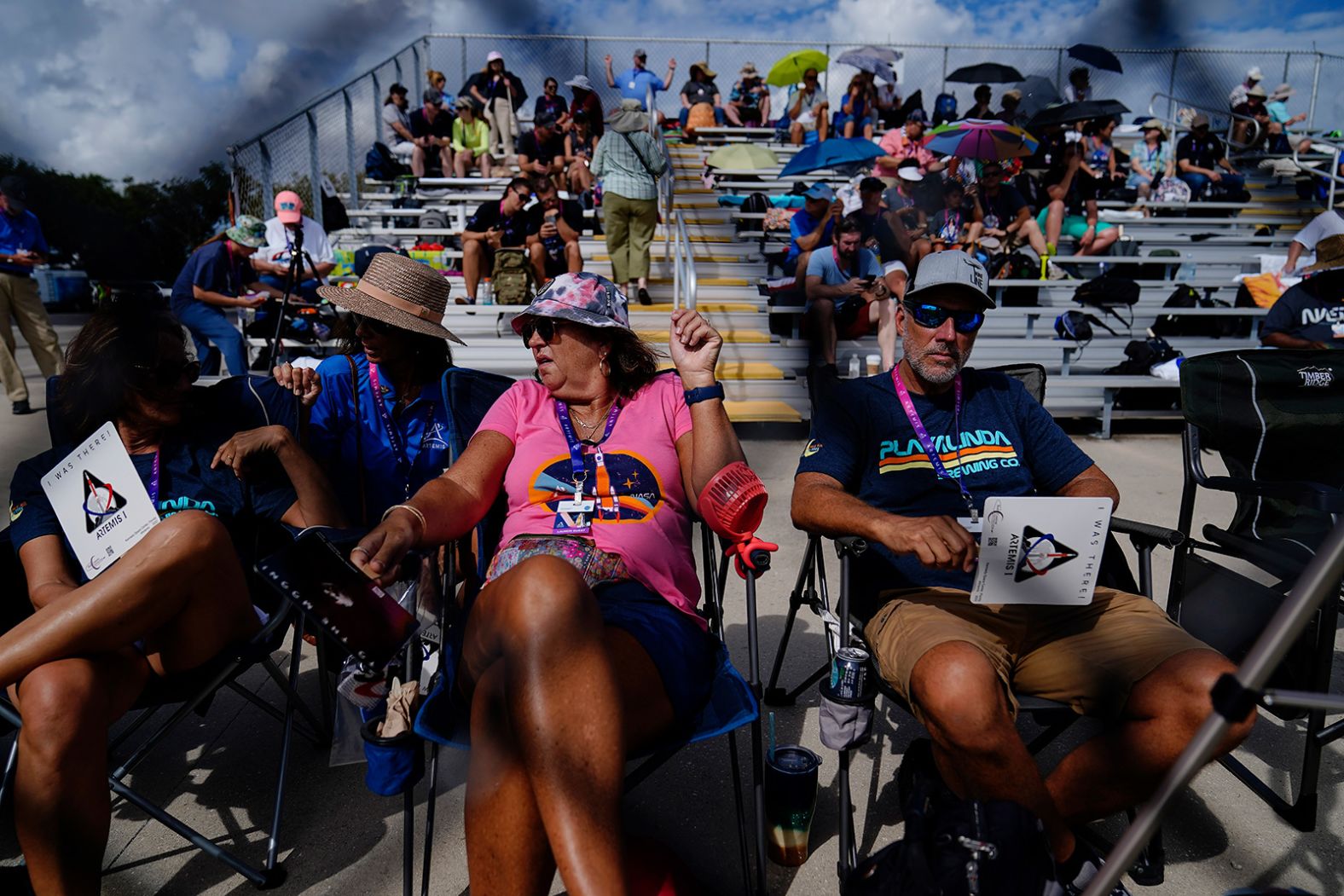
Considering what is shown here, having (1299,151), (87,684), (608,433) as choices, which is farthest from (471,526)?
(1299,151)

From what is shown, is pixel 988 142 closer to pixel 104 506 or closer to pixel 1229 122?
pixel 1229 122

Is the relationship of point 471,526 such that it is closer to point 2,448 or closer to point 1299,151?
point 2,448

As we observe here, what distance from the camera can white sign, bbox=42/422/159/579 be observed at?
2.10m

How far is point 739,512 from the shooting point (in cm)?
209

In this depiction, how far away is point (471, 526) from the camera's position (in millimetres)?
2291

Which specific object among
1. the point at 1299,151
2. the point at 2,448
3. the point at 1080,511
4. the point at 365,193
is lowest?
the point at 2,448

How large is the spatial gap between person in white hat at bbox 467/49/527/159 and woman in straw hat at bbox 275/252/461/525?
11.6 meters

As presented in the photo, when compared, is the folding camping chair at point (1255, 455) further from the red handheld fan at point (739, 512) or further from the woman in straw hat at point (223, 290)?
the woman in straw hat at point (223, 290)

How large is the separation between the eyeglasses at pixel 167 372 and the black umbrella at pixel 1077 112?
11.2 metres

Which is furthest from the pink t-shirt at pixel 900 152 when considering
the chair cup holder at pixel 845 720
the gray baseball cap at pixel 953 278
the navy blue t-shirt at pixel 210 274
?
the chair cup holder at pixel 845 720

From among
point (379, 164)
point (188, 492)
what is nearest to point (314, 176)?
point (379, 164)

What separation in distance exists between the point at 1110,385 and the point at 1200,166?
9.72m

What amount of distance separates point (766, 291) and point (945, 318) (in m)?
6.83

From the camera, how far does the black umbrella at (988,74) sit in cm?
1391
